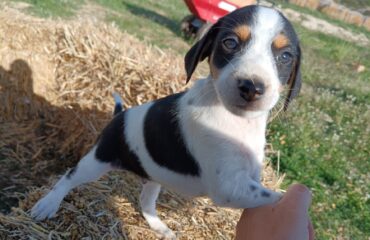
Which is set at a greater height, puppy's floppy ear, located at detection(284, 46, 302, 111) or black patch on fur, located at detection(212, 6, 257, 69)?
black patch on fur, located at detection(212, 6, 257, 69)

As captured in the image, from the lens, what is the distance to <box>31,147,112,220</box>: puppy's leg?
3.93 metres

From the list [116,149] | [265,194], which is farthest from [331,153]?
[265,194]

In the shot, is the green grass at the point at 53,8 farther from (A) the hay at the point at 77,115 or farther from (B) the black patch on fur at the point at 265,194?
(B) the black patch on fur at the point at 265,194

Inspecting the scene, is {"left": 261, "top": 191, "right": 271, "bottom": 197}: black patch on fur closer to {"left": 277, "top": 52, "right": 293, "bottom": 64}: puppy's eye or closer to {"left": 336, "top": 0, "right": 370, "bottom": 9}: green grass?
{"left": 277, "top": 52, "right": 293, "bottom": 64}: puppy's eye

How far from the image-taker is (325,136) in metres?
7.08

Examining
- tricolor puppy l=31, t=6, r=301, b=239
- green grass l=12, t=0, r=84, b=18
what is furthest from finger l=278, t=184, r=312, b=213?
green grass l=12, t=0, r=84, b=18

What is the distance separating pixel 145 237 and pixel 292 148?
2.97 m

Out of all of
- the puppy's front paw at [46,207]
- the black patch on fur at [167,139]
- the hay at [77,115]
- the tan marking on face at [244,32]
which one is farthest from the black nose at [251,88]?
the puppy's front paw at [46,207]

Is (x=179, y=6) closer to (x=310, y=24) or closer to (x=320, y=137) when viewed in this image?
(x=310, y=24)

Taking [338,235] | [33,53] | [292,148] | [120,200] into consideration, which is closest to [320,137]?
[292,148]

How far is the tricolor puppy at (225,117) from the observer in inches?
112

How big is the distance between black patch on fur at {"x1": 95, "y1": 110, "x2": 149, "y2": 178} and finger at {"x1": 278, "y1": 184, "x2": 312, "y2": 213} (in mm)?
1348

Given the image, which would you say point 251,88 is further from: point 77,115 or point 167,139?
point 77,115

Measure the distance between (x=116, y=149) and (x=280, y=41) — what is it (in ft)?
5.47
